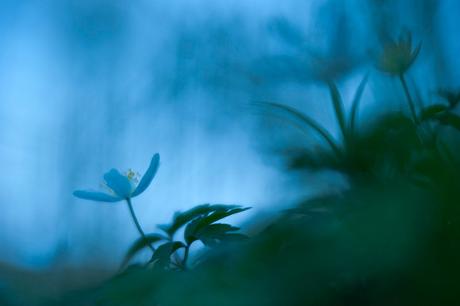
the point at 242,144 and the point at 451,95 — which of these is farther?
the point at 242,144

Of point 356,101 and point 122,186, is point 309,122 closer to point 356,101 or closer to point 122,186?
point 356,101

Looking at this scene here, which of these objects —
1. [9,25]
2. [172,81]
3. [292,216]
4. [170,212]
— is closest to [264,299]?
[292,216]

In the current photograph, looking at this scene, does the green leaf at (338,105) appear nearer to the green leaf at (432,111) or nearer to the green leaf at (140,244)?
the green leaf at (432,111)

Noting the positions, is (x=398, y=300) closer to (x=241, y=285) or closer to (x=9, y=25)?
(x=241, y=285)

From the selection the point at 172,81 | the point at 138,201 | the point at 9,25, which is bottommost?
the point at 138,201

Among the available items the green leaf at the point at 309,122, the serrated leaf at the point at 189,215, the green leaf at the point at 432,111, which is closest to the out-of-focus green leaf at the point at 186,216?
the serrated leaf at the point at 189,215

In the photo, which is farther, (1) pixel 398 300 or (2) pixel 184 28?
(2) pixel 184 28

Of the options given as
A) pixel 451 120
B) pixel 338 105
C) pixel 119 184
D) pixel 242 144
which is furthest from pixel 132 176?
pixel 451 120

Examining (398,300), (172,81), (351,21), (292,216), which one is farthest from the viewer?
(172,81)
